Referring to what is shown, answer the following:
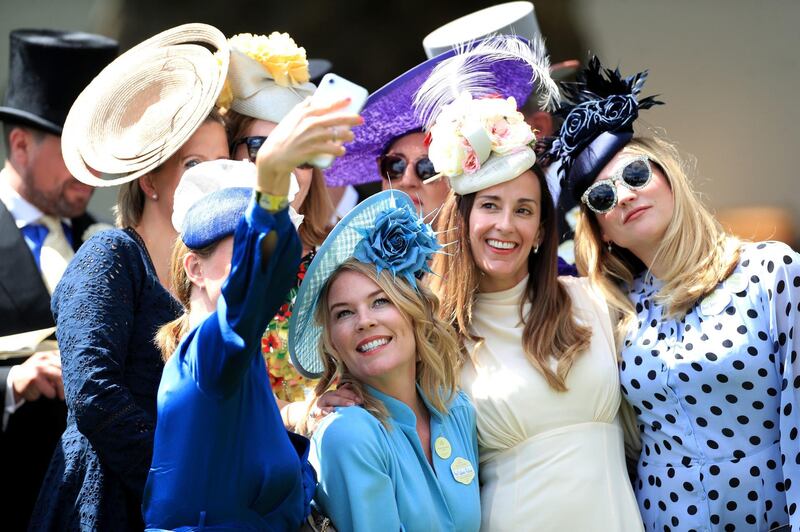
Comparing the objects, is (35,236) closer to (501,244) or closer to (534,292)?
(501,244)

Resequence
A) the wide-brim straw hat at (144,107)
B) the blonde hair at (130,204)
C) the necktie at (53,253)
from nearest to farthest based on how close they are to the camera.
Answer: the wide-brim straw hat at (144,107), the blonde hair at (130,204), the necktie at (53,253)

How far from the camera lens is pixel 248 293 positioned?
8.66ft

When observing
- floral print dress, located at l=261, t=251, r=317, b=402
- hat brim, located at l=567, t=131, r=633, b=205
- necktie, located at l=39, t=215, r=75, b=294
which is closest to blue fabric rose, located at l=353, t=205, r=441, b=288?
floral print dress, located at l=261, t=251, r=317, b=402

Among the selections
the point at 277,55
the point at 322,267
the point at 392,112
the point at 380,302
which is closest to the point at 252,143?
the point at 277,55

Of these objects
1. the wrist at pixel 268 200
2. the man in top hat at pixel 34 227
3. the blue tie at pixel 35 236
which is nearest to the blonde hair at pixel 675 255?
the wrist at pixel 268 200

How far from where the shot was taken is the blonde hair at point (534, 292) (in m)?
4.10

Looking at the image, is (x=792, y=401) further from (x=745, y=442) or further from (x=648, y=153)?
(x=648, y=153)

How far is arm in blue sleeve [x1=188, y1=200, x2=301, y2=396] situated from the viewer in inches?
104

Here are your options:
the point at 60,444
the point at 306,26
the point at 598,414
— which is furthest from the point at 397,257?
the point at 306,26

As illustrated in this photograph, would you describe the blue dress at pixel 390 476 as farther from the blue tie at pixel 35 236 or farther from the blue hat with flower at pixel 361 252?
the blue tie at pixel 35 236

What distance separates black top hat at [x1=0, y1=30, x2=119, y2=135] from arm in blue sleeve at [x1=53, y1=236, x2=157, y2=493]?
2.16m

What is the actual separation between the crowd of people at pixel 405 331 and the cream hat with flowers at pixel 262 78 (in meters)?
0.01

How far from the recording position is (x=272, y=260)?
264 centimetres

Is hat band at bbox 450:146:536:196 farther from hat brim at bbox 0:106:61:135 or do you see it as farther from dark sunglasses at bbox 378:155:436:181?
hat brim at bbox 0:106:61:135
